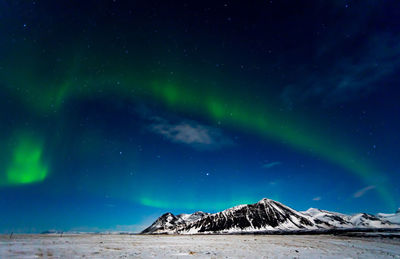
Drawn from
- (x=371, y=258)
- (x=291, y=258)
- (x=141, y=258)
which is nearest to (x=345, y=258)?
(x=371, y=258)

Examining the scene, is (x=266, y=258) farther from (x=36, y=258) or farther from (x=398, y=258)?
(x=36, y=258)

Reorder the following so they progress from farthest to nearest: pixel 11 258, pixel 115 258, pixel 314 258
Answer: pixel 314 258, pixel 115 258, pixel 11 258

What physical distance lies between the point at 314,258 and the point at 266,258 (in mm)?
3497

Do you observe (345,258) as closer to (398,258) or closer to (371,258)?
(371,258)

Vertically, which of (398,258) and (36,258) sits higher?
(36,258)

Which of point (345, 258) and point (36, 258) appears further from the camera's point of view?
point (345, 258)

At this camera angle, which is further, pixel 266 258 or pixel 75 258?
pixel 266 258

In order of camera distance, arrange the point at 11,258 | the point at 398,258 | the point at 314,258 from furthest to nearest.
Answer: the point at 398,258 → the point at 314,258 → the point at 11,258

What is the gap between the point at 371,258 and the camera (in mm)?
16078

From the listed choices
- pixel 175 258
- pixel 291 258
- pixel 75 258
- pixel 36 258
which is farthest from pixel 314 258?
pixel 36 258

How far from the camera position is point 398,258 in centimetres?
1662

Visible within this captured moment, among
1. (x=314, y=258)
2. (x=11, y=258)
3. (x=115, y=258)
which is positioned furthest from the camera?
(x=314, y=258)

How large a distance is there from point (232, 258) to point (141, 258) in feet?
20.3

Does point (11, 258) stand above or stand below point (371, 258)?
above
